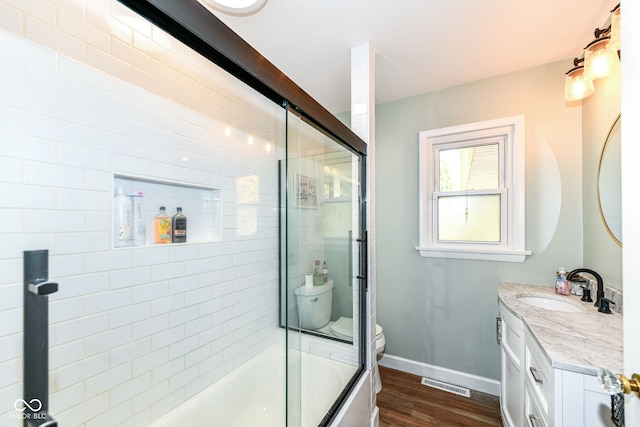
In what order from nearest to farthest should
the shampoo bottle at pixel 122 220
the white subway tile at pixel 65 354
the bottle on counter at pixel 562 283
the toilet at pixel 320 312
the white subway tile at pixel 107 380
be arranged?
the white subway tile at pixel 65 354 < the white subway tile at pixel 107 380 < the shampoo bottle at pixel 122 220 < the bottle on counter at pixel 562 283 < the toilet at pixel 320 312

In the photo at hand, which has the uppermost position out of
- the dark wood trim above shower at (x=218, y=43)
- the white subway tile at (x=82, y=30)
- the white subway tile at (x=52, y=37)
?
the white subway tile at (x=82, y=30)

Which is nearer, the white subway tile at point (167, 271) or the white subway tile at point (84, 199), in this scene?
the white subway tile at point (84, 199)

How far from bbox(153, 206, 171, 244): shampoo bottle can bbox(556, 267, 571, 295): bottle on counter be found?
2467 mm

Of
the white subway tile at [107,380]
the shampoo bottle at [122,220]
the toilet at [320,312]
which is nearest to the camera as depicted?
the white subway tile at [107,380]

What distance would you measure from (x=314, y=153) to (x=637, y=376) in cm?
154

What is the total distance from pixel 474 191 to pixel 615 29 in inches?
46.5

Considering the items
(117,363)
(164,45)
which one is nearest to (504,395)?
A: (117,363)

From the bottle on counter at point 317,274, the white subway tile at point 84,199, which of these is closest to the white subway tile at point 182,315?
the white subway tile at point 84,199

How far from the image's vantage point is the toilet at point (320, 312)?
1793 mm

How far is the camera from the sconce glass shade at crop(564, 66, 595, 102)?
1.56m

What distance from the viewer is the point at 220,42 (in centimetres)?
71

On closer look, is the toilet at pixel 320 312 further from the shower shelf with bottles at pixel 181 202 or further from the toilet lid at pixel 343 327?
the shower shelf with bottles at pixel 181 202

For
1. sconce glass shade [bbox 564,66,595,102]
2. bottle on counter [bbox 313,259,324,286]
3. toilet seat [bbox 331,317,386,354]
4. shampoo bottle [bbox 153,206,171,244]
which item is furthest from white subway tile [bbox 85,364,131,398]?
sconce glass shade [bbox 564,66,595,102]

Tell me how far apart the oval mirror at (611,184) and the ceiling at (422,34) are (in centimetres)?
68
